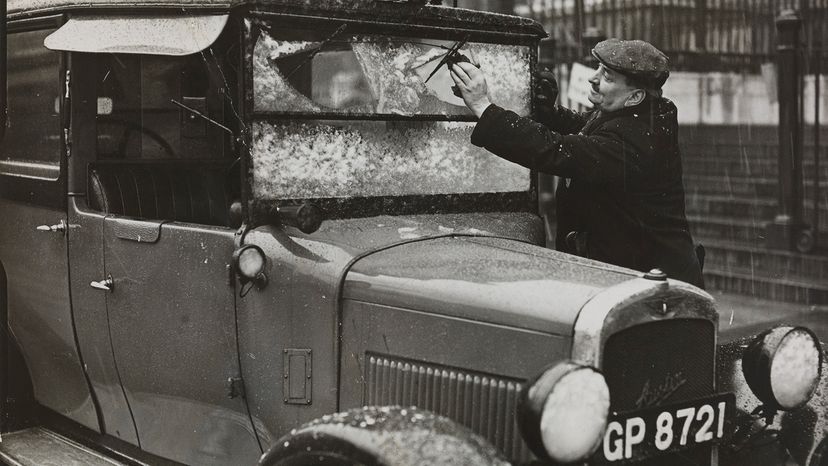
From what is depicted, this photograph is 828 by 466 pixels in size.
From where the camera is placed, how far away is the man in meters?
3.70

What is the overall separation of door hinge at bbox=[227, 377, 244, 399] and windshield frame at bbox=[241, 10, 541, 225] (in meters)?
0.57

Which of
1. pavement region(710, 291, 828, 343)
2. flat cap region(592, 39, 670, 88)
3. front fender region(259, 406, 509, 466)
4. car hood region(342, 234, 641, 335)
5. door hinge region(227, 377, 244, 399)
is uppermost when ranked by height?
flat cap region(592, 39, 670, 88)

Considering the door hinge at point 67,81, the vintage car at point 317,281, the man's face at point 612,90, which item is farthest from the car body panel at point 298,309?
the door hinge at point 67,81

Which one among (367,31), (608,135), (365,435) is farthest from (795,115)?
(365,435)

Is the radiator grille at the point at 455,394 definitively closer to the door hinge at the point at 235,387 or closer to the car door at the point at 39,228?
the door hinge at the point at 235,387

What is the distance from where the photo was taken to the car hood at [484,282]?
291 cm

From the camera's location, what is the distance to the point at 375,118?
3.67 metres

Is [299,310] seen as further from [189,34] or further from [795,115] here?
[795,115]

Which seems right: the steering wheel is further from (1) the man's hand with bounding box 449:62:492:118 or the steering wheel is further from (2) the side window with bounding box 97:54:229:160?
(1) the man's hand with bounding box 449:62:492:118

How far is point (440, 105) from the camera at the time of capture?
392 cm

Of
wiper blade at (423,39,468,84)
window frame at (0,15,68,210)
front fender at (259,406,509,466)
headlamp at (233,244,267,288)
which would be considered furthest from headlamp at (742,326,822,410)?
window frame at (0,15,68,210)

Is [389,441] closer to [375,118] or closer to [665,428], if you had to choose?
[665,428]

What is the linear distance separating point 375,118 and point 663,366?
1.37 metres

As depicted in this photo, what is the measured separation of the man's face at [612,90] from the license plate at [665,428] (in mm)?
1371
